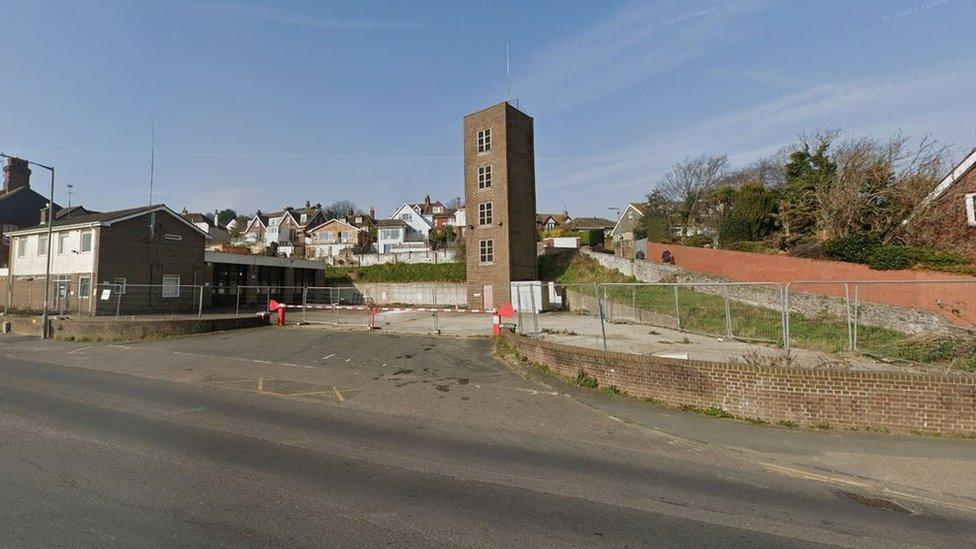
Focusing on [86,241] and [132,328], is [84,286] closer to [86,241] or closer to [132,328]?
[86,241]

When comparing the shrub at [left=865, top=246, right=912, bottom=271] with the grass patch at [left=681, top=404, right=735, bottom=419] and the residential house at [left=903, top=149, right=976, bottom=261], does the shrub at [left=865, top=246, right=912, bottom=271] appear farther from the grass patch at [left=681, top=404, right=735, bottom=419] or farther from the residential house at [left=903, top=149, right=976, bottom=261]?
the grass patch at [left=681, top=404, right=735, bottom=419]

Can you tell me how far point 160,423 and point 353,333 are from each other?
11.5m

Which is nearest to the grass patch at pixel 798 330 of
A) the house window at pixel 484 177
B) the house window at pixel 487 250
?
the house window at pixel 487 250

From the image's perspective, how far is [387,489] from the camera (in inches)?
193

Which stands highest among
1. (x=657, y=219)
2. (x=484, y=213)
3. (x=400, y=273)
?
(x=657, y=219)

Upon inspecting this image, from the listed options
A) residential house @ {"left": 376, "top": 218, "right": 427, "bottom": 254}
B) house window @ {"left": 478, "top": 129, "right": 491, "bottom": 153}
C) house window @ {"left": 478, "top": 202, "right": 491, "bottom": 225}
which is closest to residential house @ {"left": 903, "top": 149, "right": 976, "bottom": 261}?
house window @ {"left": 478, "top": 202, "right": 491, "bottom": 225}

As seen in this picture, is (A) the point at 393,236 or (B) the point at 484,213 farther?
(A) the point at 393,236

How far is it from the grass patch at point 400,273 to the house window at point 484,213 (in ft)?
22.1

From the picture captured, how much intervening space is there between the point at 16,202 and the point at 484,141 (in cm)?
5035

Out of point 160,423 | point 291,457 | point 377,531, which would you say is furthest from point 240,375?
point 377,531

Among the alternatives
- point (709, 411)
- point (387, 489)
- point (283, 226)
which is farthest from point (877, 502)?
point (283, 226)

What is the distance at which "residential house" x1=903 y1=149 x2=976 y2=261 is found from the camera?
2022 cm

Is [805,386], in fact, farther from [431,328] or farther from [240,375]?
[431,328]

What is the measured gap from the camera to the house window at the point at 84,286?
2836 cm
